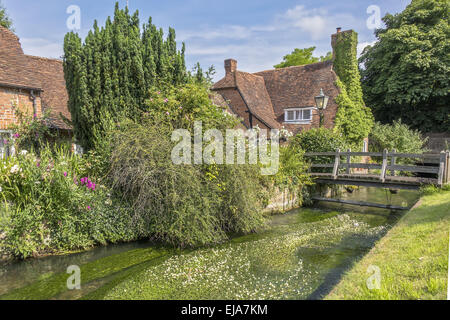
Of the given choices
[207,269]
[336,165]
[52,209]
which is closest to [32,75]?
[52,209]

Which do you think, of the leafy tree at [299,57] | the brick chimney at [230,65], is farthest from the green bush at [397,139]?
the leafy tree at [299,57]

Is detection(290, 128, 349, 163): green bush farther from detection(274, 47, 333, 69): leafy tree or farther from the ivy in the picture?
detection(274, 47, 333, 69): leafy tree

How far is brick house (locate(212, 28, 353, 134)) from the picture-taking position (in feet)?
64.8

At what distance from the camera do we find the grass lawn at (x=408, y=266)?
11.9ft

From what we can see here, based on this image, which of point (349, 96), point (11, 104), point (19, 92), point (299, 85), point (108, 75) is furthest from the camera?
point (299, 85)

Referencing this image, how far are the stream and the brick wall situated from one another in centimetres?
571

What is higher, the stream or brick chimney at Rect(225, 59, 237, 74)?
brick chimney at Rect(225, 59, 237, 74)

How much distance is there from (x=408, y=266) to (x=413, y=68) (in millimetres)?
21141

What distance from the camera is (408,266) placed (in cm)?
434

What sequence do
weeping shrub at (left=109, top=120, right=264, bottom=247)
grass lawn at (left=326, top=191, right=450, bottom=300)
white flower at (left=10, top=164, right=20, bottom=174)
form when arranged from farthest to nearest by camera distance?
1. weeping shrub at (left=109, top=120, right=264, bottom=247)
2. white flower at (left=10, top=164, right=20, bottom=174)
3. grass lawn at (left=326, top=191, right=450, bottom=300)

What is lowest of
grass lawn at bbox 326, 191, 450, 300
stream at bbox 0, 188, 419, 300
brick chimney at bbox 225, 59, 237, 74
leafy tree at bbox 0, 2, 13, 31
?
stream at bbox 0, 188, 419, 300

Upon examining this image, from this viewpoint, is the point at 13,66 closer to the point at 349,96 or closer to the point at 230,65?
the point at 230,65

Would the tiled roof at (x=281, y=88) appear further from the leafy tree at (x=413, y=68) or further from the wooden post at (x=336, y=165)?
the wooden post at (x=336, y=165)

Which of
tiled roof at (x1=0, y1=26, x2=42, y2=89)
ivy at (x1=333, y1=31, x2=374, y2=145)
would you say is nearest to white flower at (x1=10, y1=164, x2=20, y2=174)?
tiled roof at (x1=0, y1=26, x2=42, y2=89)
